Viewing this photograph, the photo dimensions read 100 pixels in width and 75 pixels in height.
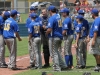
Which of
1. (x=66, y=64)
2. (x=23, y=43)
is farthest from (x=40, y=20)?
(x=23, y=43)

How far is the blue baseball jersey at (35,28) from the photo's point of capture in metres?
13.4

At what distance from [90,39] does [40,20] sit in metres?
2.14

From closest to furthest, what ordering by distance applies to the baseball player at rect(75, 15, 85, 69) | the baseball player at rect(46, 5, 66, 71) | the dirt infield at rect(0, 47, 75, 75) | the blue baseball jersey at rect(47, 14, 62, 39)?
the blue baseball jersey at rect(47, 14, 62, 39) → the baseball player at rect(46, 5, 66, 71) → the baseball player at rect(75, 15, 85, 69) → the dirt infield at rect(0, 47, 75, 75)

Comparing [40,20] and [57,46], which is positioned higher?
[40,20]

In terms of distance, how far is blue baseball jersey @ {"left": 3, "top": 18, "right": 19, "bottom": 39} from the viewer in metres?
13.7

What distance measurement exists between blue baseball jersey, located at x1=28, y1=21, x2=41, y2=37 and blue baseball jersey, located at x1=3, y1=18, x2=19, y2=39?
0.66m

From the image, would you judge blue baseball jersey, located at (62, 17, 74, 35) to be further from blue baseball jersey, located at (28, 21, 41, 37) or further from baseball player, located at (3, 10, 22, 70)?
baseball player, located at (3, 10, 22, 70)

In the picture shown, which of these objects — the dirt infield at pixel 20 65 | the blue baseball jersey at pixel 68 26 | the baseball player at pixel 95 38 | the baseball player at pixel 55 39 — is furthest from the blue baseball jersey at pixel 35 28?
the baseball player at pixel 95 38

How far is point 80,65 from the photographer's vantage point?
1365 centimetres

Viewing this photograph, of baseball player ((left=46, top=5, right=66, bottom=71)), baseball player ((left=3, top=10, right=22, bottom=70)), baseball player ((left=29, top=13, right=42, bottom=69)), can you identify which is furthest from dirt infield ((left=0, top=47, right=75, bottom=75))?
baseball player ((left=46, top=5, right=66, bottom=71))

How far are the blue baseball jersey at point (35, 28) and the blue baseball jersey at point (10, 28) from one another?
2.15 feet

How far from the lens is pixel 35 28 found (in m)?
13.4

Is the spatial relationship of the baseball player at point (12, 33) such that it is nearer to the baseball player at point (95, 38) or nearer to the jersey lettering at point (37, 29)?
the jersey lettering at point (37, 29)

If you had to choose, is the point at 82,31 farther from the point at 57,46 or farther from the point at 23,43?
the point at 23,43
